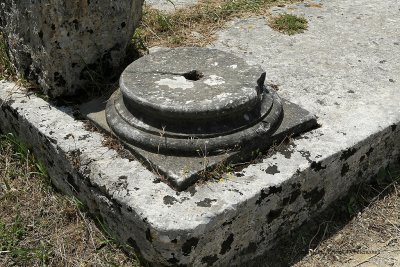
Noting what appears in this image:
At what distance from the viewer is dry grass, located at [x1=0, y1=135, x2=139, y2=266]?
9.13 ft

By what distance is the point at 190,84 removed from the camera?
9.86ft

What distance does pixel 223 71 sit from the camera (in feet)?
10.3

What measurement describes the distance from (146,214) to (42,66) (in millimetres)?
1360

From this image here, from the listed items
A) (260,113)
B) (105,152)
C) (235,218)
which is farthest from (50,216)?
(260,113)

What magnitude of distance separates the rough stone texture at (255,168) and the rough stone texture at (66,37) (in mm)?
219

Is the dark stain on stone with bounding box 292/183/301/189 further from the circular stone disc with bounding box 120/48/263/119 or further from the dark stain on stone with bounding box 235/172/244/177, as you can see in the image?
the circular stone disc with bounding box 120/48/263/119

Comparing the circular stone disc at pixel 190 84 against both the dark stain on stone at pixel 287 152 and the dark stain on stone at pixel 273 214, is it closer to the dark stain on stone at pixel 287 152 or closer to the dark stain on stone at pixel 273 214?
the dark stain on stone at pixel 287 152

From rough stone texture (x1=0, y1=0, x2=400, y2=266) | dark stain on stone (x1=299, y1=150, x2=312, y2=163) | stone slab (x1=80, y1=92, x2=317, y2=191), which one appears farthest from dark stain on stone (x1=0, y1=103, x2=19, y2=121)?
dark stain on stone (x1=299, y1=150, x2=312, y2=163)

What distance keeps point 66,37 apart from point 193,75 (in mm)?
799

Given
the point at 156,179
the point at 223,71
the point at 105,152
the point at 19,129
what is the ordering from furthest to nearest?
the point at 19,129, the point at 223,71, the point at 105,152, the point at 156,179

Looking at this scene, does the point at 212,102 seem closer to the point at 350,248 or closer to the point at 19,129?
the point at 350,248

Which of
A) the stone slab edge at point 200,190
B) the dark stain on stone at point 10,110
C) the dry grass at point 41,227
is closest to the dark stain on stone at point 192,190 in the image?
the stone slab edge at point 200,190

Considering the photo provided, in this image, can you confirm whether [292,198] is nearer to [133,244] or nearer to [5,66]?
[133,244]

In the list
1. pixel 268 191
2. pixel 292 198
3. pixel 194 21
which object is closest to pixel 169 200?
pixel 268 191
